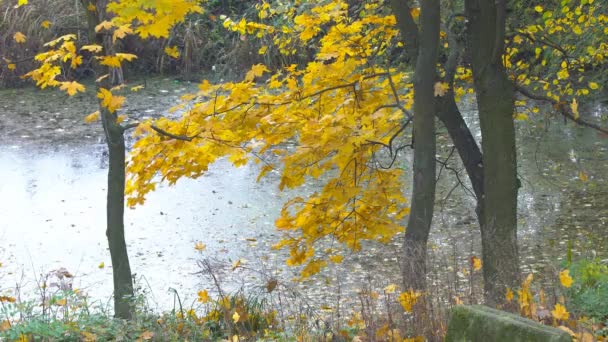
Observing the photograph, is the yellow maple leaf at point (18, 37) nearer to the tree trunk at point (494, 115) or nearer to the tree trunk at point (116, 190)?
the tree trunk at point (116, 190)

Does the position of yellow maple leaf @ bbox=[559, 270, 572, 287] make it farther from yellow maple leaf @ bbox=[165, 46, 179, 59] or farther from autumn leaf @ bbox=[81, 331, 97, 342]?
yellow maple leaf @ bbox=[165, 46, 179, 59]

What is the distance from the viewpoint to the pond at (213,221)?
22.4 ft

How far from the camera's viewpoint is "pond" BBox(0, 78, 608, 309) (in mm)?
6820

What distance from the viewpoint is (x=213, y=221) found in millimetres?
8594

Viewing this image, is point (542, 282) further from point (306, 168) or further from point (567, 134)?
point (567, 134)

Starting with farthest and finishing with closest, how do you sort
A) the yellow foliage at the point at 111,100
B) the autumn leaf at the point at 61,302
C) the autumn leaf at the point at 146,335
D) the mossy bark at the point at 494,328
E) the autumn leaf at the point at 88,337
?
the yellow foliage at the point at 111,100
the autumn leaf at the point at 61,302
the autumn leaf at the point at 146,335
the autumn leaf at the point at 88,337
the mossy bark at the point at 494,328

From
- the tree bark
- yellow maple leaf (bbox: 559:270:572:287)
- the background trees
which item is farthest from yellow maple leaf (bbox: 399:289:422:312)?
the tree bark

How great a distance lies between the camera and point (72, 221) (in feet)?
28.3

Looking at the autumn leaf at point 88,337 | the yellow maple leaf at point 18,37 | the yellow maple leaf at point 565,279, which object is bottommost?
the autumn leaf at point 88,337

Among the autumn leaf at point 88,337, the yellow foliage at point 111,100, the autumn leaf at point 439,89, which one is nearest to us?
the autumn leaf at point 88,337

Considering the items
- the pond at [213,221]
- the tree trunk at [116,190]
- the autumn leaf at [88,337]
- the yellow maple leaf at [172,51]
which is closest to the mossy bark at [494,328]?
the autumn leaf at [88,337]

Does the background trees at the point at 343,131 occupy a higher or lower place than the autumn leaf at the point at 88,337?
higher

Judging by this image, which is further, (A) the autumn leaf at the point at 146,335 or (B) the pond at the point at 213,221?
(B) the pond at the point at 213,221

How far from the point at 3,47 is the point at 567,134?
9376 millimetres
